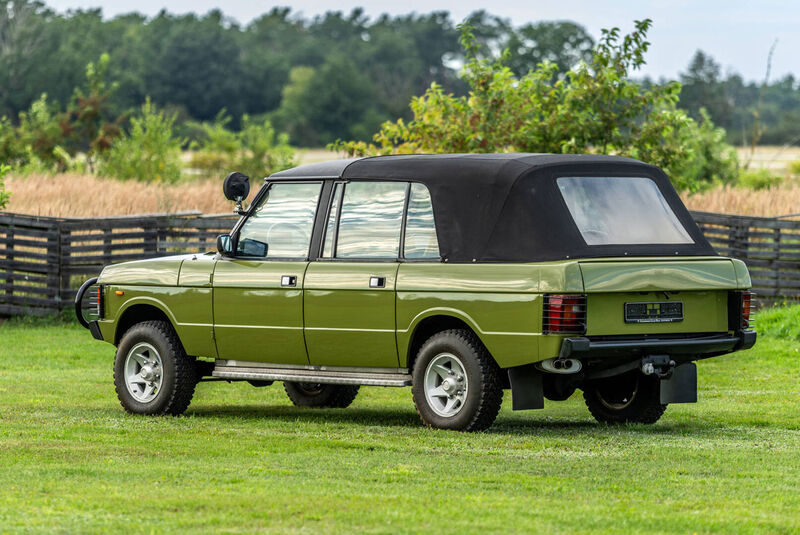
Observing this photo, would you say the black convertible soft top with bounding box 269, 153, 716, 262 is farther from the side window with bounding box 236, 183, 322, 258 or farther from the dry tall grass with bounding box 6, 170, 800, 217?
the dry tall grass with bounding box 6, 170, 800, 217

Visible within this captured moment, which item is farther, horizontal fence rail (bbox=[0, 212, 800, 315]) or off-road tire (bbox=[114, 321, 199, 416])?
Result: horizontal fence rail (bbox=[0, 212, 800, 315])

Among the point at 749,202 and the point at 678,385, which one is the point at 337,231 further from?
the point at 749,202

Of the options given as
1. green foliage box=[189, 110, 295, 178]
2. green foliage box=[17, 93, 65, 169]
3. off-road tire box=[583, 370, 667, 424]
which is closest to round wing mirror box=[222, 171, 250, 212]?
off-road tire box=[583, 370, 667, 424]

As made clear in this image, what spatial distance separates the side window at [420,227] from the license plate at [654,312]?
1.46m

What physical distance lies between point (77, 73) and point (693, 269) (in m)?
90.3

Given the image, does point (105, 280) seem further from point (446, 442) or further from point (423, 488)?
point (423, 488)

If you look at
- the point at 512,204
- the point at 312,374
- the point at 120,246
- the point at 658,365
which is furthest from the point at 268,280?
the point at 120,246

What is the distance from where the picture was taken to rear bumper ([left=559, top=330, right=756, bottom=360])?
393 inches

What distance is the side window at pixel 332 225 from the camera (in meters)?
11.4

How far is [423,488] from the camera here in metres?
8.12

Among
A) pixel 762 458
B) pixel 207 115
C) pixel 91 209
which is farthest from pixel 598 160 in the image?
pixel 207 115

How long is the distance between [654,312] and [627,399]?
155cm

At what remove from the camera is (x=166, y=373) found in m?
12.2

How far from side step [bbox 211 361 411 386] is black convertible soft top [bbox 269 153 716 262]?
3.44 feet
